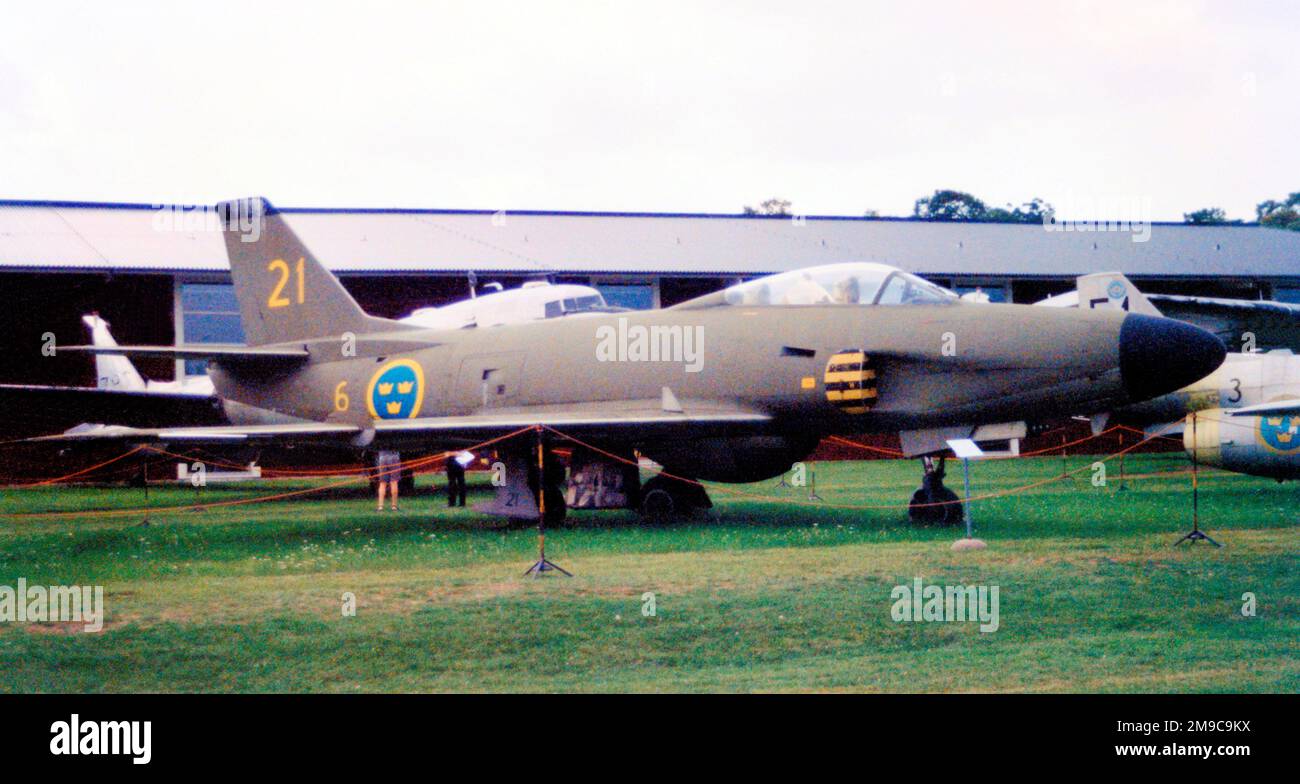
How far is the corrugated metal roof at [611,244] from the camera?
27.5 metres

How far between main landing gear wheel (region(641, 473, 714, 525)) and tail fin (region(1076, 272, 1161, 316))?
8.73 metres

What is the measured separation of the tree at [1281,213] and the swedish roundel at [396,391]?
46672mm

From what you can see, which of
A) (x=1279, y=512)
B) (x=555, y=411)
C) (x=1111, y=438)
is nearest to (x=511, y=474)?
(x=555, y=411)

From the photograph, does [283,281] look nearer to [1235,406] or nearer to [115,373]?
[115,373]

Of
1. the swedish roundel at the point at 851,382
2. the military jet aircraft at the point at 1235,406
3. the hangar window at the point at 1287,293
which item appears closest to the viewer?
the swedish roundel at the point at 851,382

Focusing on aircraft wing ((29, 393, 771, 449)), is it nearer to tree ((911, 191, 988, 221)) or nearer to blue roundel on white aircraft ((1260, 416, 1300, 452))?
blue roundel on white aircraft ((1260, 416, 1300, 452))

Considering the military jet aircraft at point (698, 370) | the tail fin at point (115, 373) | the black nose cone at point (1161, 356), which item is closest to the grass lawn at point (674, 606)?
the military jet aircraft at point (698, 370)

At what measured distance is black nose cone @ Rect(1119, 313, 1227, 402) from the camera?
37.0ft

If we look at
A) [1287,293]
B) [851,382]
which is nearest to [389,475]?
[851,382]

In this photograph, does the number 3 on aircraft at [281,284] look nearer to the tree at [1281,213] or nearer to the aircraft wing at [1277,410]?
the aircraft wing at [1277,410]

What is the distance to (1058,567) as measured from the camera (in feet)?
31.8

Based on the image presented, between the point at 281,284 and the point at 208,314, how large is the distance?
13.5 meters

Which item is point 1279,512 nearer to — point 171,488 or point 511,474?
point 511,474

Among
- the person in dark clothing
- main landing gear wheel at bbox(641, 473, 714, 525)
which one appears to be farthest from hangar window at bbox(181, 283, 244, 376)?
main landing gear wheel at bbox(641, 473, 714, 525)
